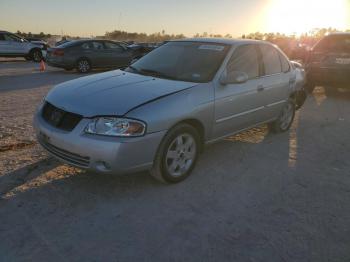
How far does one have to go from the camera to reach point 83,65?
15.8m

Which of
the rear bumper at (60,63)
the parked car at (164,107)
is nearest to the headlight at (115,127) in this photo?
the parked car at (164,107)

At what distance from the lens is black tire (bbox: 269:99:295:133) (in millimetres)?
6742

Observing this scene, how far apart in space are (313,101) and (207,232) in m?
7.73

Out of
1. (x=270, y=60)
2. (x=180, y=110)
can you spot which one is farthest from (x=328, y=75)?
(x=180, y=110)

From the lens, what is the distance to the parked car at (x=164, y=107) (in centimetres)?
393

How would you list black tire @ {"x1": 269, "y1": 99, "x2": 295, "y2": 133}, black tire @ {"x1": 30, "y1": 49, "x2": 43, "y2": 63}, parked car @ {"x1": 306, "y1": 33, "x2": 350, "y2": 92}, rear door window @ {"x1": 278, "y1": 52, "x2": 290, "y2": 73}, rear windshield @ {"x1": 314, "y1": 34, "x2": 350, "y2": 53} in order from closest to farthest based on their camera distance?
rear door window @ {"x1": 278, "y1": 52, "x2": 290, "y2": 73}
black tire @ {"x1": 269, "y1": 99, "x2": 295, "y2": 133}
parked car @ {"x1": 306, "y1": 33, "x2": 350, "y2": 92}
rear windshield @ {"x1": 314, "y1": 34, "x2": 350, "y2": 53}
black tire @ {"x1": 30, "y1": 49, "x2": 43, "y2": 63}

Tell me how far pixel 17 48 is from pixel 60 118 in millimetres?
18377

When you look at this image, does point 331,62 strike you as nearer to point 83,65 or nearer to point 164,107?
point 164,107

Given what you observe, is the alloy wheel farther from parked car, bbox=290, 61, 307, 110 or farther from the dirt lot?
parked car, bbox=290, 61, 307, 110

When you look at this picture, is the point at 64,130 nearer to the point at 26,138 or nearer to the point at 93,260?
the point at 93,260

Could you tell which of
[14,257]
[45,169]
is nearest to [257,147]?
[45,169]

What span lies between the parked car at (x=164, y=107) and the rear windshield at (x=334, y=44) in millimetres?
4889

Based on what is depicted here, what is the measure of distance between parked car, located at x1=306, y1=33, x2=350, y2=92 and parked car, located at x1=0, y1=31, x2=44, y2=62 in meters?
15.7

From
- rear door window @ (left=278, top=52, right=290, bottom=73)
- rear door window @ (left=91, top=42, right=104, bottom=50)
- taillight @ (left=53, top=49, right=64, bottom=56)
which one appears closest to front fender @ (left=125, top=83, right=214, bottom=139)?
rear door window @ (left=278, top=52, right=290, bottom=73)
